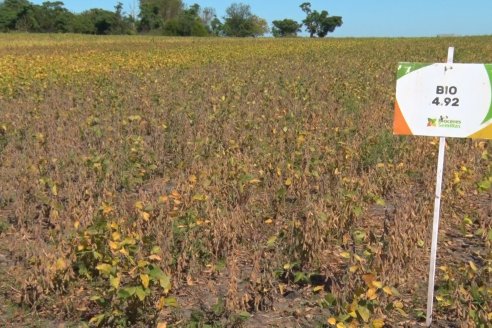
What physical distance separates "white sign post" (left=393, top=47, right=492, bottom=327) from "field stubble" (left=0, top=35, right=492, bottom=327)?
26.4 inches

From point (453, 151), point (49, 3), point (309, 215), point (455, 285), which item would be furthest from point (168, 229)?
point (49, 3)

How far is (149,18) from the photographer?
282 ft

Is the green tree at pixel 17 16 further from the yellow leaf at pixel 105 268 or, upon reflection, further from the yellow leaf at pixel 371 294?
the yellow leaf at pixel 371 294

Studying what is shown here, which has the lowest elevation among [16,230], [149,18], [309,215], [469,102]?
[16,230]

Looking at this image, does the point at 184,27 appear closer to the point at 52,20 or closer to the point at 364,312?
the point at 52,20

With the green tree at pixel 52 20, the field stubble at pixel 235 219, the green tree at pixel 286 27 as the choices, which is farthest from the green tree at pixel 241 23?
the field stubble at pixel 235 219

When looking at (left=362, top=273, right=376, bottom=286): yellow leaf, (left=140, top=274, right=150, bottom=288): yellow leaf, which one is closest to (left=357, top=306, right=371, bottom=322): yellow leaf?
(left=362, top=273, right=376, bottom=286): yellow leaf

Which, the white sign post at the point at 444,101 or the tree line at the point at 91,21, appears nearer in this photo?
the white sign post at the point at 444,101

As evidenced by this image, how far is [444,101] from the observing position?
3.04 metres

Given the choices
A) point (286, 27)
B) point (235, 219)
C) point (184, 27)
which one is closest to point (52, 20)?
point (184, 27)

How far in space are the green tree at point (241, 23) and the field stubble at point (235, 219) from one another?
9694 cm

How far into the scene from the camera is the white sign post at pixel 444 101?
9.78ft

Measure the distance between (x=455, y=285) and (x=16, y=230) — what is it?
11.7 ft

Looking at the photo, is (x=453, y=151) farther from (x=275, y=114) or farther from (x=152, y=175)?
(x=152, y=175)
